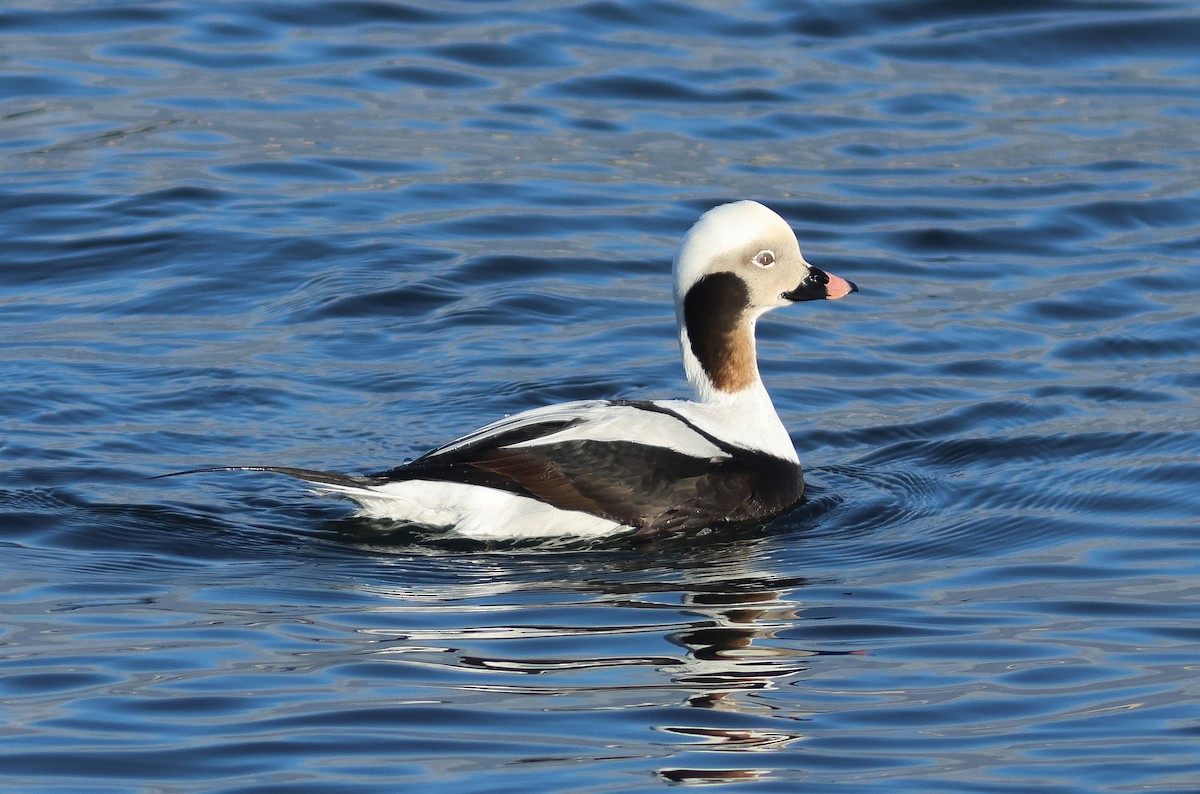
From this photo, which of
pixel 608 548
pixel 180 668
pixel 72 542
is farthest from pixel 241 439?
pixel 180 668

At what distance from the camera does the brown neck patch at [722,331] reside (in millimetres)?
7781

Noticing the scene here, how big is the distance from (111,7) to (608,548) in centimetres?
1031

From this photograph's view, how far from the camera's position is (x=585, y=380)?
9.36 meters

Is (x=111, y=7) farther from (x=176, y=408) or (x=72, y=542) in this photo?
(x=72, y=542)

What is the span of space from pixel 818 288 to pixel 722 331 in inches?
18.4

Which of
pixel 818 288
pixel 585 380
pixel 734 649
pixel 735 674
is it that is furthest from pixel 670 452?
pixel 585 380

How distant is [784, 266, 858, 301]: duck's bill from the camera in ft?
26.2

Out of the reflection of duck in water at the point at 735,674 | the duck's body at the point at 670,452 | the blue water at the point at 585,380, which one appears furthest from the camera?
the duck's body at the point at 670,452

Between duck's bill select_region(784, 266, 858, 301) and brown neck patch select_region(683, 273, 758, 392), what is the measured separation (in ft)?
0.79

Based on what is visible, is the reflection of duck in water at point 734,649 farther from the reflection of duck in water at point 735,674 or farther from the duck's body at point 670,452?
the duck's body at point 670,452

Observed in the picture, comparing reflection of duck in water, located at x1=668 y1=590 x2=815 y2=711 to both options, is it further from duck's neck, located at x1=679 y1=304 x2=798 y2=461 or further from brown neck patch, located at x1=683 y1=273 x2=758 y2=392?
brown neck patch, located at x1=683 y1=273 x2=758 y2=392

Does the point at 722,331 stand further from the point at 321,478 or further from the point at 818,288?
the point at 321,478

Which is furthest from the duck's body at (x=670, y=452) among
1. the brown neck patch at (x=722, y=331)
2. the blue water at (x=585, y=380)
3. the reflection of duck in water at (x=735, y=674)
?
the reflection of duck in water at (x=735, y=674)

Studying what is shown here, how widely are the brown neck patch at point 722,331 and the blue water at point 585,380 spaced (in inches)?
22.9
